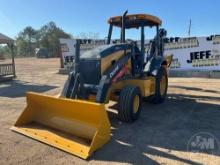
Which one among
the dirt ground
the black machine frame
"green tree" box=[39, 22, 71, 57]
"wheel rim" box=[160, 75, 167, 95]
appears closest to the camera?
the dirt ground

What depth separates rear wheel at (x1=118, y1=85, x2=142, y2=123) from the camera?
5.78 m

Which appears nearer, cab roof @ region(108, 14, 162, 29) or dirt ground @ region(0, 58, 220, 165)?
dirt ground @ region(0, 58, 220, 165)

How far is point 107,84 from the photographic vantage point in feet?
18.5

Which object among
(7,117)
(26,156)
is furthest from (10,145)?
(7,117)

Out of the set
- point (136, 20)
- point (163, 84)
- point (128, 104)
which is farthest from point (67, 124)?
point (163, 84)

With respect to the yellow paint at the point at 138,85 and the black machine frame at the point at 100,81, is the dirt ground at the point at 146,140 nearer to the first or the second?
the yellow paint at the point at 138,85

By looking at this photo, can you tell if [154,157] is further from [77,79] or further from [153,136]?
[77,79]

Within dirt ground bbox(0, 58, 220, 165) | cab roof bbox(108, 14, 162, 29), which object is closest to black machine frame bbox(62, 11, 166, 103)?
cab roof bbox(108, 14, 162, 29)

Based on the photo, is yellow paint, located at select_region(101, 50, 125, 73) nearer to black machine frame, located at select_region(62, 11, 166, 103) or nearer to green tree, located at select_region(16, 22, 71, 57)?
black machine frame, located at select_region(62, 11, 166, 103)
